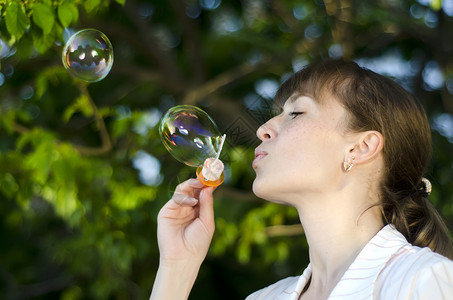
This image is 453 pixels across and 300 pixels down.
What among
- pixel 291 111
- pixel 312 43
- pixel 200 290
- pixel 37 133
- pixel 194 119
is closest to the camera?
pixel 291 111

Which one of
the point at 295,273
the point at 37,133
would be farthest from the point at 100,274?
the point at 37,133

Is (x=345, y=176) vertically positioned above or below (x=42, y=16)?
below

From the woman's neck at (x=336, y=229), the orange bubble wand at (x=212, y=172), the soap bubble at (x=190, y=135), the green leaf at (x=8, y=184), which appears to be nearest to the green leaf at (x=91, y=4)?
the soap bubble at (x=190, y=135)

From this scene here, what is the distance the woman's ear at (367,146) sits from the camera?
7.39ft

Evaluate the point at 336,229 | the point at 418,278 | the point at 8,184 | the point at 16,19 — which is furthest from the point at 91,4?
the point at 8,184

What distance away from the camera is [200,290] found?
7.31 meters

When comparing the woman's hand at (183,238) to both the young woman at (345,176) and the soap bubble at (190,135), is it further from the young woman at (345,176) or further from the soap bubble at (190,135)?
the soap bubble at (190,135)

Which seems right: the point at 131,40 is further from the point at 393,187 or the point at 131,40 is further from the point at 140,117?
the point at 393,187

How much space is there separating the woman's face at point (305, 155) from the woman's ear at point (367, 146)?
3 cm

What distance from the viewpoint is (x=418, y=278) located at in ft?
5.94

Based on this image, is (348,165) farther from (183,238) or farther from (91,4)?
(91,4)

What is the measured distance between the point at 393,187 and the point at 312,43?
3028mm

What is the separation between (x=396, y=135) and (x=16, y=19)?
1.51m

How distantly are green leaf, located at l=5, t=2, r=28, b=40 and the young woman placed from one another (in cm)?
103
